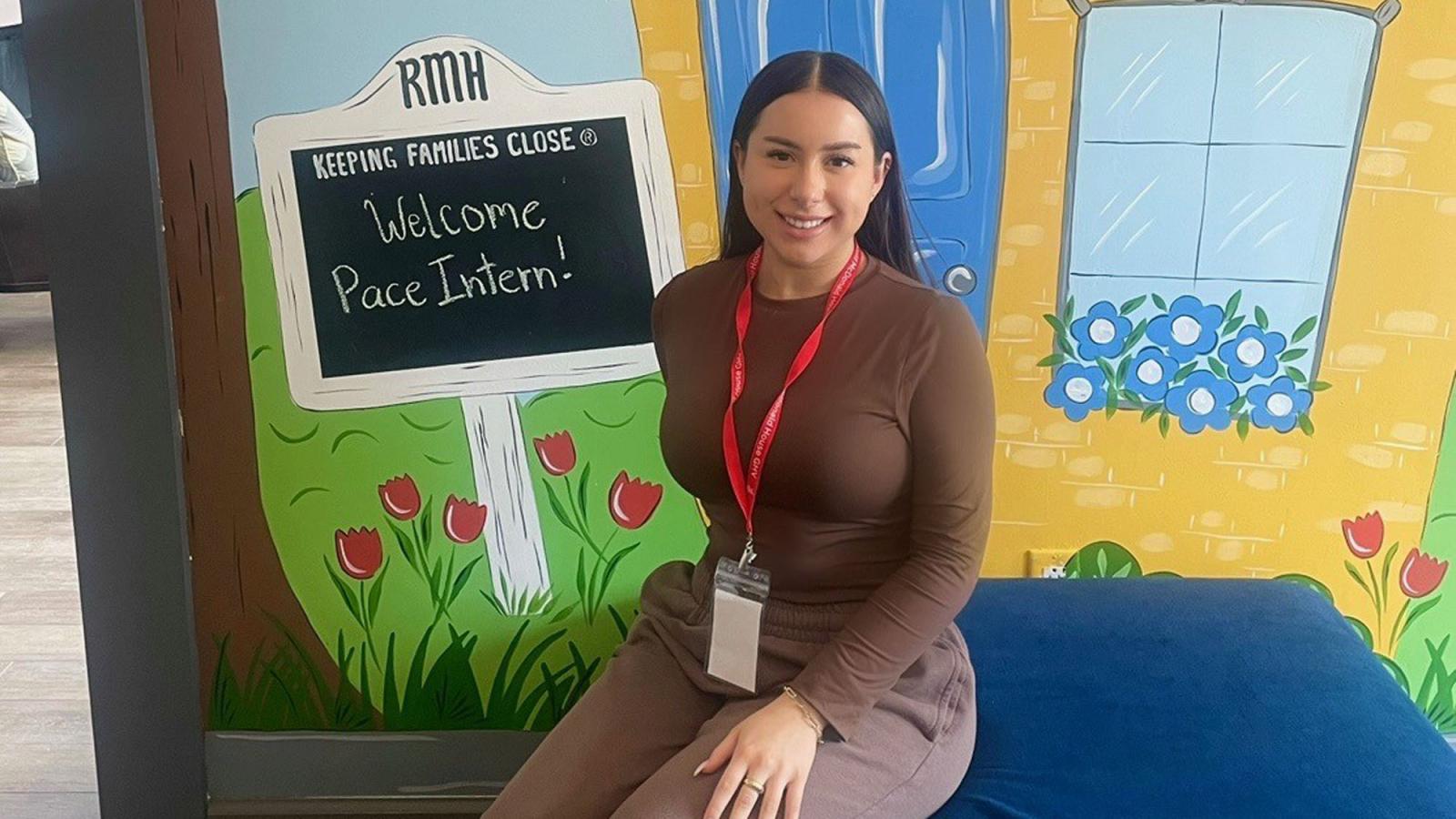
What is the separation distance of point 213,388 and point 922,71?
1.31 meters

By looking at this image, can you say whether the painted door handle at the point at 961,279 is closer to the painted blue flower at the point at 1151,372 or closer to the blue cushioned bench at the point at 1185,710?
the painted blue flower at the point at 1151,372

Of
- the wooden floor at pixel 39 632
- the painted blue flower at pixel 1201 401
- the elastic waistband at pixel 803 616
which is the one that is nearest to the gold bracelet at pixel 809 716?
the elastic waistband at pixel 803 616

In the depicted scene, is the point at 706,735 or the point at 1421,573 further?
the point at 1421,573

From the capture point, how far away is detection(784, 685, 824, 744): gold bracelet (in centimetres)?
150

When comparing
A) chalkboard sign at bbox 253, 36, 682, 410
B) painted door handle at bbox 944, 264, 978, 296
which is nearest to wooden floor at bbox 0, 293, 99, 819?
chalkboard sign at bbox 253, 36, 682, 410

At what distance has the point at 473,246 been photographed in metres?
2.24

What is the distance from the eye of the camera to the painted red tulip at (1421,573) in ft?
7.49

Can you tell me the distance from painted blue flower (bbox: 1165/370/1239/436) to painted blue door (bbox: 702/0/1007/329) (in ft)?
1.35

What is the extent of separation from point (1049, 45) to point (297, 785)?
1858 millimetres

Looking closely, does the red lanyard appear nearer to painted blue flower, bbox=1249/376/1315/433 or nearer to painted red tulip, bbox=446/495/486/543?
painted red tulip, bbox=446/495/486/543

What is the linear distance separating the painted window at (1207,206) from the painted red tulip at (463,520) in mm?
1014

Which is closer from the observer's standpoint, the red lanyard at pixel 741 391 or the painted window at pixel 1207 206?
the red lanyard at pixel 741 391

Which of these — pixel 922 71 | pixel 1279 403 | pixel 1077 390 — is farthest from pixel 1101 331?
pixel 922 71

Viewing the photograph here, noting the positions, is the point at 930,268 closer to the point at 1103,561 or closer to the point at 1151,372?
the point at 1151,372
